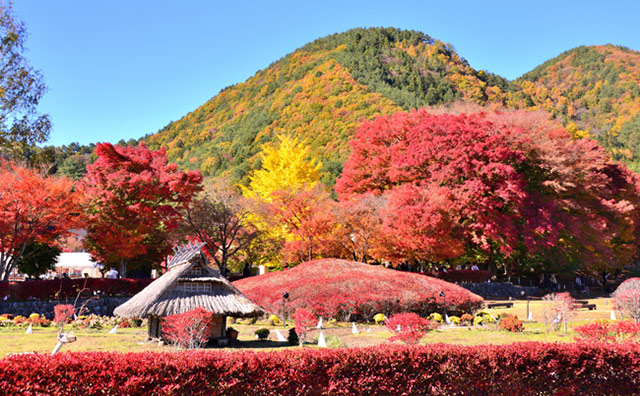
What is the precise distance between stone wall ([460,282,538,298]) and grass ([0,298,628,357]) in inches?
494

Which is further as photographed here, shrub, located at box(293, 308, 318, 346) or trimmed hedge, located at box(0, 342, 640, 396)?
shrub, located at box(293, 308, 318, 346)

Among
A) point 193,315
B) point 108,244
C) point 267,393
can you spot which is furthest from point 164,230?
point 267,393

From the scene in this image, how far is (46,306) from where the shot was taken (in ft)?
96.5

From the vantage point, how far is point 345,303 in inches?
1032

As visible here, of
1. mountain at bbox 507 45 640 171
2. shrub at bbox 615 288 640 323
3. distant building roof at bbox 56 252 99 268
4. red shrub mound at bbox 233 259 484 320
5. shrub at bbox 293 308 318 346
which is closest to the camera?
shrub at bbox 293 308 318 346

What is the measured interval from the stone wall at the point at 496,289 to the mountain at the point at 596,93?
1733 inches

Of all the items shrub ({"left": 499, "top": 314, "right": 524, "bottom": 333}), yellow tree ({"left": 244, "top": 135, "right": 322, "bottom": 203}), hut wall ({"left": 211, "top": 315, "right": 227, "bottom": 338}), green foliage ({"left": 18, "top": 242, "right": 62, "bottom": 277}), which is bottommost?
shrub ({"left": 499, "top": 314, "right": 524, "bottom": 333})

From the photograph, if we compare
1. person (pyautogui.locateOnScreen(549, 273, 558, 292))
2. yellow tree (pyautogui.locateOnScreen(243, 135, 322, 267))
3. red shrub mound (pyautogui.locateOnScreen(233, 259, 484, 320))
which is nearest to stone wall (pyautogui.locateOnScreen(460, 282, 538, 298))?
person (pyautogui.locateOnScreen(549, 273, 558, 292))

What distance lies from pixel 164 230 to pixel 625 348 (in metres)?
30.3

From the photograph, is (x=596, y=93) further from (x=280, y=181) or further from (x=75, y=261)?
(x=75, y=261)

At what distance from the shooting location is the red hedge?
2896 cm

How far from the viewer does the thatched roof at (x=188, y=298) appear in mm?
18156

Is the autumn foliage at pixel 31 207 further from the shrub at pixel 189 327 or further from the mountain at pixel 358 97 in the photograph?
the mountain at pixel 358 97

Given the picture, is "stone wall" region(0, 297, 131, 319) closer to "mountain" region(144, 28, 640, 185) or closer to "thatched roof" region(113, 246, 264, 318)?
"thatched roof" region(113, 246, 264, 318)
